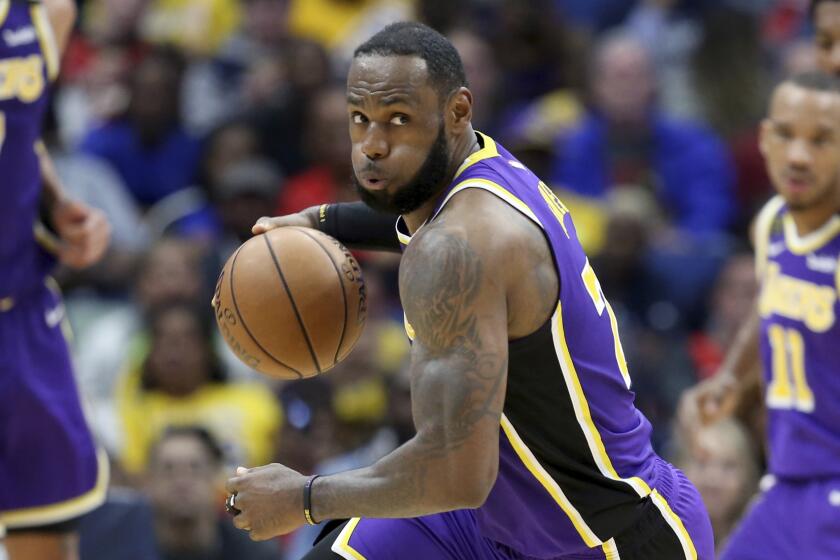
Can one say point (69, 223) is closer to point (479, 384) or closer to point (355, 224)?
point (355, 224)

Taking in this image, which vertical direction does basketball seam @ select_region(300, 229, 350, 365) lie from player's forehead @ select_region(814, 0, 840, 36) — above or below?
below

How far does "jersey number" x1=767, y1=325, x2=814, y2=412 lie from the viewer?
5.24m

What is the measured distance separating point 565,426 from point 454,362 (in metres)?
0.50

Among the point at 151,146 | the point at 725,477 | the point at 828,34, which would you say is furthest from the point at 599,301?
the point at 151,146

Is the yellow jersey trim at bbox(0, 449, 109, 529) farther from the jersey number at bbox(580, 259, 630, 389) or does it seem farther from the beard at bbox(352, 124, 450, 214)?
the jersey number at bbox(580, 259, 630, 389)

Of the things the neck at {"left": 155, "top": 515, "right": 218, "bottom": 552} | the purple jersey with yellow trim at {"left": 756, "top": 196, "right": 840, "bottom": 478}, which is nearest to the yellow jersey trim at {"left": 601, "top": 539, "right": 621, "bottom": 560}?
the purple jersey with yellow trim at {"left": 756, "top": 196, "right": 840, "bottom": 478}

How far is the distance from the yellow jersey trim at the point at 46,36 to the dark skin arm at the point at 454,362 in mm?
2163

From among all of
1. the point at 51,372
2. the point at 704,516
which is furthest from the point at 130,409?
the point at 704,516

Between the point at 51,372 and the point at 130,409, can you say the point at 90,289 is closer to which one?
the point at 130,409

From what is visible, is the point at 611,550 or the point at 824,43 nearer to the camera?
the point at 611,550

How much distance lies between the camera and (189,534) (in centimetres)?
698

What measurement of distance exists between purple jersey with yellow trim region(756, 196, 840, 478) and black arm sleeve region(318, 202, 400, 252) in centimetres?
155

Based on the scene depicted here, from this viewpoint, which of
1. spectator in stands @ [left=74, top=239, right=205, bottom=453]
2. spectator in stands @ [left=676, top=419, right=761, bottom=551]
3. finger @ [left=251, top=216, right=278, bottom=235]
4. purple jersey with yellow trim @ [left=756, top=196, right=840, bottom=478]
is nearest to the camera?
finger @ [left=251, top=216, right=278, bottom=235]

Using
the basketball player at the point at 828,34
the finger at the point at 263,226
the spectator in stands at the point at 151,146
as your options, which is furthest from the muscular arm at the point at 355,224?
the spectator in stands at the point at 151,146
